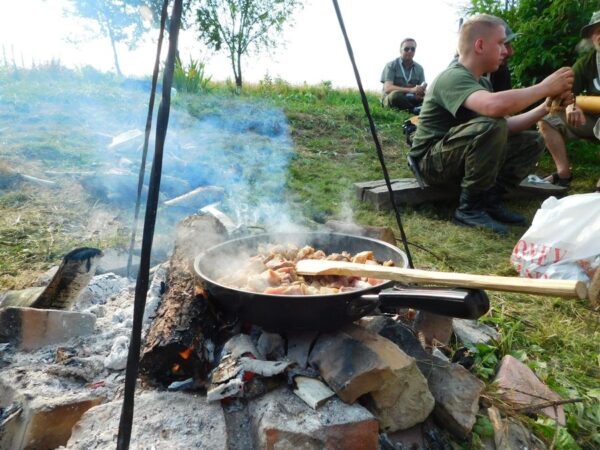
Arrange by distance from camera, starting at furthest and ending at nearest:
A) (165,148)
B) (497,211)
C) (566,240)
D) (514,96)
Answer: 1. (165,148)
2. (497,211)
3. (514,96)
4. (566,240)

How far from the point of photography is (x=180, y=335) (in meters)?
1.66

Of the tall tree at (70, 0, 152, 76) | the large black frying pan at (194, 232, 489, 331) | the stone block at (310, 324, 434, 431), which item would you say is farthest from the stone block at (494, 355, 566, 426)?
the tall tree at (70, 0, 152, 76)

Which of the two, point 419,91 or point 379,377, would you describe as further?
point 419,91

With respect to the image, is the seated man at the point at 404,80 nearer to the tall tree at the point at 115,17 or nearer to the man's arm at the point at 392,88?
the man's arm at the point at 392,88

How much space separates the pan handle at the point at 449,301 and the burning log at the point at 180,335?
0.84 m

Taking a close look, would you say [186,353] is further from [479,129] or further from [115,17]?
[115,17]

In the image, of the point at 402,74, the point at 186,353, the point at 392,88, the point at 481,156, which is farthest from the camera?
the point at 392,88

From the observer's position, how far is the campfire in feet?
4.65

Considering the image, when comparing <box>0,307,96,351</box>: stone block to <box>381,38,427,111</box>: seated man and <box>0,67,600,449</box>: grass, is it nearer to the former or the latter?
<box>0,67,600,449</box>: grass

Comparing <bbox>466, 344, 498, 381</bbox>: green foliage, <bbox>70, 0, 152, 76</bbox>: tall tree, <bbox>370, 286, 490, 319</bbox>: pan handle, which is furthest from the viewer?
<bbox>70, 0, 152, 76</bbox>: tall tree

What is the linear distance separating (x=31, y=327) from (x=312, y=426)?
60.3 inches

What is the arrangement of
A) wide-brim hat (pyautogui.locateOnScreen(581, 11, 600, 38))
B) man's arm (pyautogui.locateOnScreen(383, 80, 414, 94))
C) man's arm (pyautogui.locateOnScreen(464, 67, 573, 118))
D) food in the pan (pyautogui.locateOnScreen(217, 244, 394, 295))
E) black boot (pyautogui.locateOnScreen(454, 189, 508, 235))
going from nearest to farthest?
food in the pan (pyautogui.locateOnScreen(217, 244, 394, 295))
man's arm (pyautogui.locateOnScreen(464, 67, 573, 118))
black boot (pyautogui.locateOnScreen(454, 189, 508, 235))
wide-brim hat (pyautogui.locateOnScreen(581, 11, 600, 38))
man's arm (pyautogui.locateOnScreen(383, 80, 414, 94))

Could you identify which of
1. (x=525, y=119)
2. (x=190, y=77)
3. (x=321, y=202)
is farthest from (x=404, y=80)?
(x=321, y=202)

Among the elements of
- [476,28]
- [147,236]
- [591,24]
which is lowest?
[147,236]
